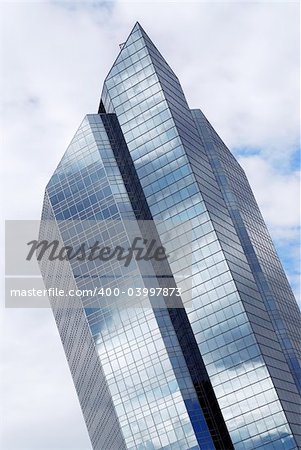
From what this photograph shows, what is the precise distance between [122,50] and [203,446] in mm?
73021

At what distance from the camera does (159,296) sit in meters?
117

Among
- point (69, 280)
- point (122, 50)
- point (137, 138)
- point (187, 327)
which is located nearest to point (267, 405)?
point (187, 327)

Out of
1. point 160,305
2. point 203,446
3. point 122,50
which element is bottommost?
point 203,446

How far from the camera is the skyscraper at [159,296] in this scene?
105 metres

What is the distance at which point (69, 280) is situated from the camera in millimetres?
127000

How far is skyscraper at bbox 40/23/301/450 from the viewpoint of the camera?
105 metres

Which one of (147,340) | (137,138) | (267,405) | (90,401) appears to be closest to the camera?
(267,405)

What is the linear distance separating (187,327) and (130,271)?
1306 cm

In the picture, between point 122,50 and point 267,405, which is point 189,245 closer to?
point 267,405

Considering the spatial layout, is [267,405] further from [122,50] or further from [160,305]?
[122,50]

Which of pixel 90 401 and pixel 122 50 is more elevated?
pixel 122 50

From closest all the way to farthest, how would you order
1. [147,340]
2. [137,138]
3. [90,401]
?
[147,340], [137,138], [90,401]

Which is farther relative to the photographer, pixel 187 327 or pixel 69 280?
pixel 69 280

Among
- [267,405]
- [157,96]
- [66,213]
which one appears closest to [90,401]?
[66,213]
